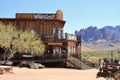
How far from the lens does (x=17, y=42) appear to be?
4772 cm

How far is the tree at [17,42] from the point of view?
47025mm

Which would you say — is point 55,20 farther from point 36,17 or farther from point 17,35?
point 17,35

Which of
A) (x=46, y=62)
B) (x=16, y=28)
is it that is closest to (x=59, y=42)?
(x=46, y=62)

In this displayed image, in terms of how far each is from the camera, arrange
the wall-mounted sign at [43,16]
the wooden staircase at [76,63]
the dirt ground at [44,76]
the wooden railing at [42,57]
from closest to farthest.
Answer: the dirt ground at [44,76], the wooden staircase at [76,63], the wooden railing at [42,57], the wall-mounted sign at [43,16]

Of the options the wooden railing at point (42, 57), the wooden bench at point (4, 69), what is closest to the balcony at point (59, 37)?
the wooden railing at point (42, 57)

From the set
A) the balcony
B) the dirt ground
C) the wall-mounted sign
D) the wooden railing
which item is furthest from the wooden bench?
the wall-mounted sign

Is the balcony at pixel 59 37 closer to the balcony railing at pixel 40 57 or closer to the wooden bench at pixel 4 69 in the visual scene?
the balcony railing at pixel 40 57

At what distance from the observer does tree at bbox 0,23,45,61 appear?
4703cm

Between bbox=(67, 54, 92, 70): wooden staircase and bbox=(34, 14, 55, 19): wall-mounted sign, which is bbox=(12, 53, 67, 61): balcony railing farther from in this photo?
bbox=(34, 14, 55, 19): wall-mounted sign

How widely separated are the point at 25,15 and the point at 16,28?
2895 millimetres

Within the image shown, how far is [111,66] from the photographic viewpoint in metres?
Result: 29.7

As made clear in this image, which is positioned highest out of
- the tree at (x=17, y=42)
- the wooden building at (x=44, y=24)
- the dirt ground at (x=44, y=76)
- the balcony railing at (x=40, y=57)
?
the wooden building at (x=44, y=24)

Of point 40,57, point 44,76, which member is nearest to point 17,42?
point 40,57

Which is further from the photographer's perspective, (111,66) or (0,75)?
(111,66)
